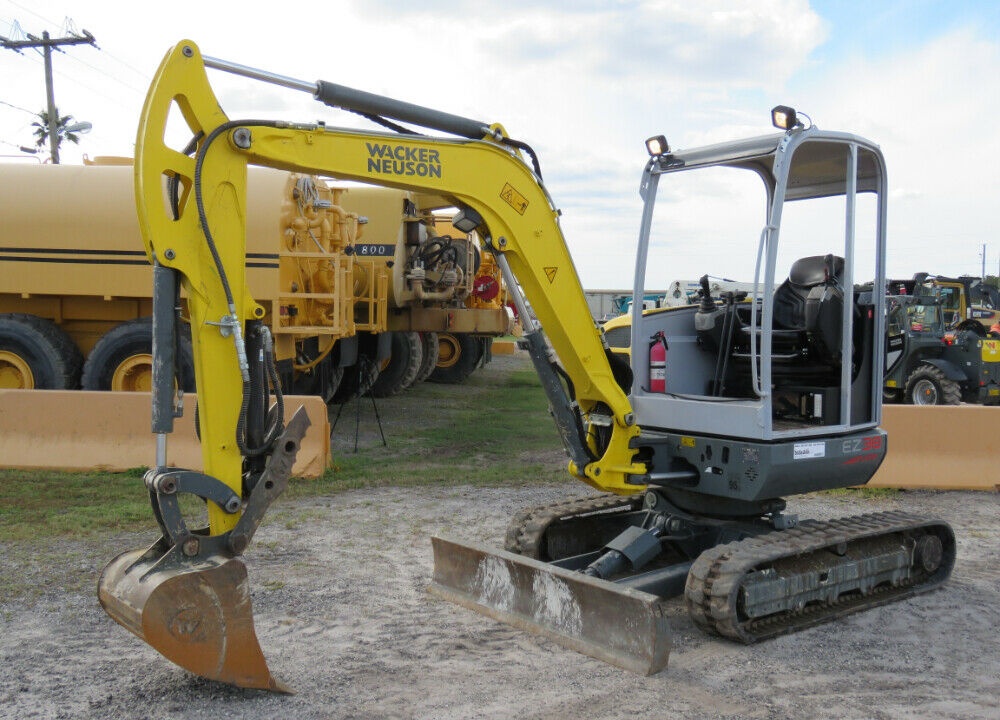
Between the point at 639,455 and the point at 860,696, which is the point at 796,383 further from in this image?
the point at 860,696

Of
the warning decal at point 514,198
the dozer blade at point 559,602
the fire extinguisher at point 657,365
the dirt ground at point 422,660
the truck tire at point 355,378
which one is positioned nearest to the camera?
the dirt ground at point 422,660

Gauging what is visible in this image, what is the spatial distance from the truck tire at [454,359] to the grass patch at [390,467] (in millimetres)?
3141

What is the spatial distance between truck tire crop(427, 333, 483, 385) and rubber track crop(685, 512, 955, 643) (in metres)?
15.2

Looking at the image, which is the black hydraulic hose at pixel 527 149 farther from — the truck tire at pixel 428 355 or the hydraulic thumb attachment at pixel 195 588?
the truck tire at pixel 428 355

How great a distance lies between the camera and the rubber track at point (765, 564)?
200 inches

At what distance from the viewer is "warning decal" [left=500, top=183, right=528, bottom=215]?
5.29 metres

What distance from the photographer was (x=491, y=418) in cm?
1495

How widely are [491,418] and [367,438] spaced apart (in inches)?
113

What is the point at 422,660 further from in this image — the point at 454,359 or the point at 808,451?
the point at 454,359

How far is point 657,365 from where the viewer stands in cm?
607

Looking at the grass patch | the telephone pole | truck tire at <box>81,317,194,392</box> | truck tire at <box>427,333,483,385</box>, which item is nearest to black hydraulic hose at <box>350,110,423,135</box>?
the grass patch

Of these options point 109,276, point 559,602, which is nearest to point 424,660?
point 559,602

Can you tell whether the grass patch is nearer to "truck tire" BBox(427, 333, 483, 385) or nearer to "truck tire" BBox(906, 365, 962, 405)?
"truck tire" BBox(427, 333, 483, 385)

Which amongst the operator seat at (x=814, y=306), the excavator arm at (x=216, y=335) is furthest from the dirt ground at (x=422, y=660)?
the operator seat at (x=814, y=306)
